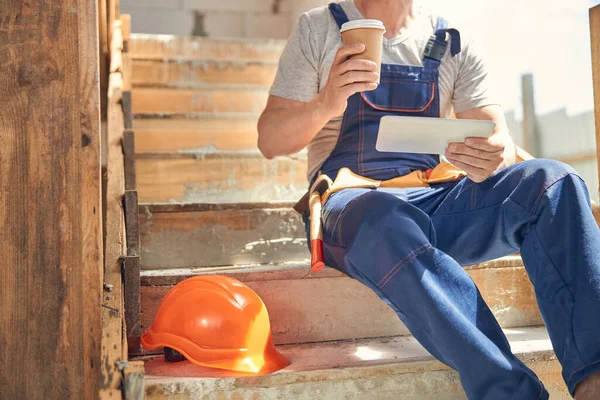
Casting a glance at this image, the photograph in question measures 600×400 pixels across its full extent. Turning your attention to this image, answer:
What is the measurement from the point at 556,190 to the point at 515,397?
55cm

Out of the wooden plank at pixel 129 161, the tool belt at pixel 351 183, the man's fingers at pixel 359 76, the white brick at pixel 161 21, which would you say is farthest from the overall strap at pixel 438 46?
the white brick at pixel 161 21

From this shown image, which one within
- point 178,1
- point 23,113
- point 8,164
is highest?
point 178,1

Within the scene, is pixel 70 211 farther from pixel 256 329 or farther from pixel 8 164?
pixel 256 329

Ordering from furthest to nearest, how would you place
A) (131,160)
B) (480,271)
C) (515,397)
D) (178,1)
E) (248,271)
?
(178,1)
(131,160)
(480,271)
(248,271)
(515,397)

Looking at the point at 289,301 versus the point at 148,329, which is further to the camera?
the point at 289,301

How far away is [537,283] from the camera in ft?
5.35

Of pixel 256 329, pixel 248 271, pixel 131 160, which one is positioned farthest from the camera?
pixel 131 160

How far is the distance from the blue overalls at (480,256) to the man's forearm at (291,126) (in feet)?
0.79

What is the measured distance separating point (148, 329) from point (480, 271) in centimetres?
121

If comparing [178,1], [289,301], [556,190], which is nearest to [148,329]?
[289,301]

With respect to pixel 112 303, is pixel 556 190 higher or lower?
higher

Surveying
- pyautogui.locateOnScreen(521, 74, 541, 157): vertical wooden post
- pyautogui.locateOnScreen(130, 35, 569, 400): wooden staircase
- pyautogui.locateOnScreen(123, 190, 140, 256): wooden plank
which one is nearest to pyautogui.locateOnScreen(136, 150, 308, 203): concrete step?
pyautogui.locateOnScreen(130, 35, 569, 400): wooden staircase

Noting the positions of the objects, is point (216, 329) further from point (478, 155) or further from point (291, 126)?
point (478, 155)

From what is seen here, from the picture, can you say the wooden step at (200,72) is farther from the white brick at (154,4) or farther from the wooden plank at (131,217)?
the white brick at (154,4)
